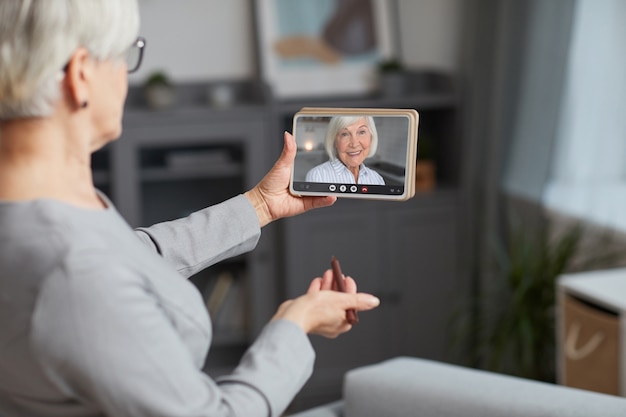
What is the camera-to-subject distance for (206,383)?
1.05 metres

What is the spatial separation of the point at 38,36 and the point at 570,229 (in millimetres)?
2289

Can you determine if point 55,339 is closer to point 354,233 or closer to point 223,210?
point 223,210

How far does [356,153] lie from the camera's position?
1474mm

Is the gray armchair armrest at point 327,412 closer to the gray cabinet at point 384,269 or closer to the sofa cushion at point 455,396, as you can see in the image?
the sofa cushion at point 455,396

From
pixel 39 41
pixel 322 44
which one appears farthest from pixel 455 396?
pixel 322 44

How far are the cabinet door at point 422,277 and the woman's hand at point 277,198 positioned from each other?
1923 millimetres

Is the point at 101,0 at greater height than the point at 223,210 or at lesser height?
greater

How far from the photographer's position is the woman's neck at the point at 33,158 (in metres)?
1.05

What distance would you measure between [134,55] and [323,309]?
39 cm

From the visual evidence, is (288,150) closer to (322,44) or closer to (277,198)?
(277,198)

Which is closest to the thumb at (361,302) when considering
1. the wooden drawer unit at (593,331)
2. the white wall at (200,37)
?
the wooden drawer unit at (593,331)

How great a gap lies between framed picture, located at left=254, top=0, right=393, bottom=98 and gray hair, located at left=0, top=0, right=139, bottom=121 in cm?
252

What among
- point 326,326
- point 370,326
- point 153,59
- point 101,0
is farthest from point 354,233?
point 101,0

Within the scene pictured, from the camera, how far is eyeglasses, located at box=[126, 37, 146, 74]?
113 cm
